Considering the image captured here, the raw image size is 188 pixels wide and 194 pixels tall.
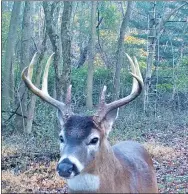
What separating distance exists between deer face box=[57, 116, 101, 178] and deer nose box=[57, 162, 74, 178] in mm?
21

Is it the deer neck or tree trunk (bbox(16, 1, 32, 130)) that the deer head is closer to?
the deer neck

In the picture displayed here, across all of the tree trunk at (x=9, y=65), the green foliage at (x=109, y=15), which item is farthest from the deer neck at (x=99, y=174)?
the green foliage at (x=109, y=15)

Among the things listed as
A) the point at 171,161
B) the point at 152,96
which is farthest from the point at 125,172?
the point at 152,96

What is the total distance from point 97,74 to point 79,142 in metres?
14.1

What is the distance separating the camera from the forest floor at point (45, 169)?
600 cm

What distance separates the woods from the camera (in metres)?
8.25

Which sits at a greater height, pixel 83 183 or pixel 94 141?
pixel 94 141

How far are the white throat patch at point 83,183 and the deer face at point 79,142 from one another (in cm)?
11

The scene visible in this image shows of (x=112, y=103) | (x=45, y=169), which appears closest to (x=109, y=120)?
(x=112, y=103)

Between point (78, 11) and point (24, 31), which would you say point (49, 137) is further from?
point (78, 11)

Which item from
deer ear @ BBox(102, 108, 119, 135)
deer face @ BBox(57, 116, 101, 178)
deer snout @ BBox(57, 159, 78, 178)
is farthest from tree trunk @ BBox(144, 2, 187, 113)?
deer snout @ BBox(57, 159, 78, 178)

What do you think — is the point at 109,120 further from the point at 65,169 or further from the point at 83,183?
the point at 65,169

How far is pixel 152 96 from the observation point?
1755 centimetres

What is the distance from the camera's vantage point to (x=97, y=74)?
1820 cm
